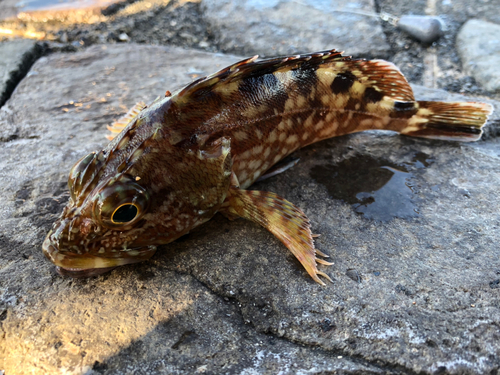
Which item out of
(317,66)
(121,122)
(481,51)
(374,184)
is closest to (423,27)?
(481,51)

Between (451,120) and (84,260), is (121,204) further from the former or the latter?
(451,120)

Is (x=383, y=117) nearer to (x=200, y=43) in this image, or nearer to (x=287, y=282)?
(x=287, y=282)

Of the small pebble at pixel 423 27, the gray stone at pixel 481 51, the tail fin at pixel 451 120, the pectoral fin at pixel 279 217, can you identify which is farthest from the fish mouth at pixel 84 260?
the small pebble at pixel 423 27

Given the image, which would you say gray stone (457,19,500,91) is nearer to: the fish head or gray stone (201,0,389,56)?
gray stone (201,0,389,56)

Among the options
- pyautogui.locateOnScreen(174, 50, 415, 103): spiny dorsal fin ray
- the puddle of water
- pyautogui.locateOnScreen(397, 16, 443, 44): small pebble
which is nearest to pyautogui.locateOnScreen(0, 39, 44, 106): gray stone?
pyautogui.locateOnScreen(174, 50, 415, 103): spiny dorsal fin ray

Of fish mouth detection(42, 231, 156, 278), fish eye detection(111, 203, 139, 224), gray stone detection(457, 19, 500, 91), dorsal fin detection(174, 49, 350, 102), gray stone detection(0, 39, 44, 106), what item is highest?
dorsal fin detection(174, 49, 350, 102)

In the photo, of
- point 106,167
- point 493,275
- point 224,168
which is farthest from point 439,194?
point 106,167
